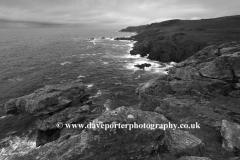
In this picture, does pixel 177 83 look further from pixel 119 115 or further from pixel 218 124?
pixel 119 115

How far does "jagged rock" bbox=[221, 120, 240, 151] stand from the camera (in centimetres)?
1554

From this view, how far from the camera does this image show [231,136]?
16.2 m

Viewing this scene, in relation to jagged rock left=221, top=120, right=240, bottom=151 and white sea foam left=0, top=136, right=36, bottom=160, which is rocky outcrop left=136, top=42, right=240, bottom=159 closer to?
Answer: jagged rock left=221, top=120, right=240, bottom=151

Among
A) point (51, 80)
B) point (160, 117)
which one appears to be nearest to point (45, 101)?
point (51, 80)

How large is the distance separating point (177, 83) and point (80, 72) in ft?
144

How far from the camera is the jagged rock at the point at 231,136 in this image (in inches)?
612

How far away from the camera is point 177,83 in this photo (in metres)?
30.4

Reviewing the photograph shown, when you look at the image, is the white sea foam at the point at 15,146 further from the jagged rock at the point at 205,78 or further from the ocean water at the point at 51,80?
the jagged rock at the point at 205,78

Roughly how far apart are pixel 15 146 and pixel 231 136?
35779 millimetres
